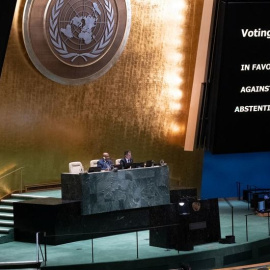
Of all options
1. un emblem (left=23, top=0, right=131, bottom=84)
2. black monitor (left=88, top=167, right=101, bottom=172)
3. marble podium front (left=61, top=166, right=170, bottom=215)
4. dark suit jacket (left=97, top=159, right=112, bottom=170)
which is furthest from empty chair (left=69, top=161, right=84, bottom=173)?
un emblem (left=23, top=0, right=131, bottom=84)

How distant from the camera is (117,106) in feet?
69.7

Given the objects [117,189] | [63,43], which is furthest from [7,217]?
[63,43]

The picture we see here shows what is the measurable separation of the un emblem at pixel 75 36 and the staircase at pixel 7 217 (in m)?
2.92

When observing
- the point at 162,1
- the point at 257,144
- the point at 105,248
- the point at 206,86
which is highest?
the point at 162,1

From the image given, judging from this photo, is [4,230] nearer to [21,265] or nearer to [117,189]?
[117,189]

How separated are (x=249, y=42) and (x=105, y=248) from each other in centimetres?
551

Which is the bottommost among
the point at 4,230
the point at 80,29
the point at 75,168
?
the point at 4,230

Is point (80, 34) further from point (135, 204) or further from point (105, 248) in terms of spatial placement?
point (105, 248)

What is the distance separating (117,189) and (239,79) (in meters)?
3.64

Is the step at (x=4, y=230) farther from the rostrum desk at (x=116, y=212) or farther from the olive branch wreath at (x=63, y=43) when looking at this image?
the olive branch wreath at (x=63, y=43)

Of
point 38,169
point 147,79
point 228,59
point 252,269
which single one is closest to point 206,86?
point 228,59

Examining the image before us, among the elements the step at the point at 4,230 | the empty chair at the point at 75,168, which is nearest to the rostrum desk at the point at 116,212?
the step at the point at 4,230

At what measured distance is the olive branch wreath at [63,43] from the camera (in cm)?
1950

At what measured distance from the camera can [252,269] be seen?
1169 centimetres
